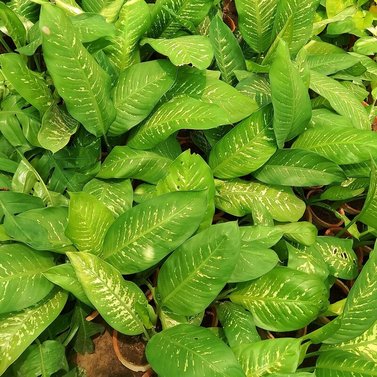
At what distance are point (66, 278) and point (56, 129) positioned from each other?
0.39 m

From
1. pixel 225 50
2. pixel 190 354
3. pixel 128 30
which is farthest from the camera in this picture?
pixel 225 50

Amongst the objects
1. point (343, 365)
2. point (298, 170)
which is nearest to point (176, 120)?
point (298, 170)

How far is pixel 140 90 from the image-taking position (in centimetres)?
123

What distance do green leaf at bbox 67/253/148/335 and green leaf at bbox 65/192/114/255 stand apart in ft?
0.26

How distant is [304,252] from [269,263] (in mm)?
173

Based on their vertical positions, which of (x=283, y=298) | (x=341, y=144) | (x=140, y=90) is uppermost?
(x=140, y=90)

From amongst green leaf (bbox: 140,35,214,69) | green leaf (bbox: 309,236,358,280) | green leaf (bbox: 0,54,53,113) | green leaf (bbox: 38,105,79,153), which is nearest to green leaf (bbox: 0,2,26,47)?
green leaf (bbox: 0,54,53,113)

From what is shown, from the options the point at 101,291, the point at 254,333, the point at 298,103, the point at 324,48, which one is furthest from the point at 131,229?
the point at 324,48

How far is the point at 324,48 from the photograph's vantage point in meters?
1.66

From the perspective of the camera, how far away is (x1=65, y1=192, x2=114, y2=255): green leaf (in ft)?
3.37

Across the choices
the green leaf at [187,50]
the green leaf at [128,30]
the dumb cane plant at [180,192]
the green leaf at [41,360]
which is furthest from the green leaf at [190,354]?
the green leaf at [128,30]

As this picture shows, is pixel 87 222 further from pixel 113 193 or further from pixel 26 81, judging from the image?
pixel 26 81

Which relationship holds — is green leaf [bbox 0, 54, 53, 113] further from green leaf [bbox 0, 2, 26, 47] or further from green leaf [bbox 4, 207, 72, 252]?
green leaf [bbox 4, 207, 72, 252]

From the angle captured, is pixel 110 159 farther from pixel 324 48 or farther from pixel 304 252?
pixel 324 48
